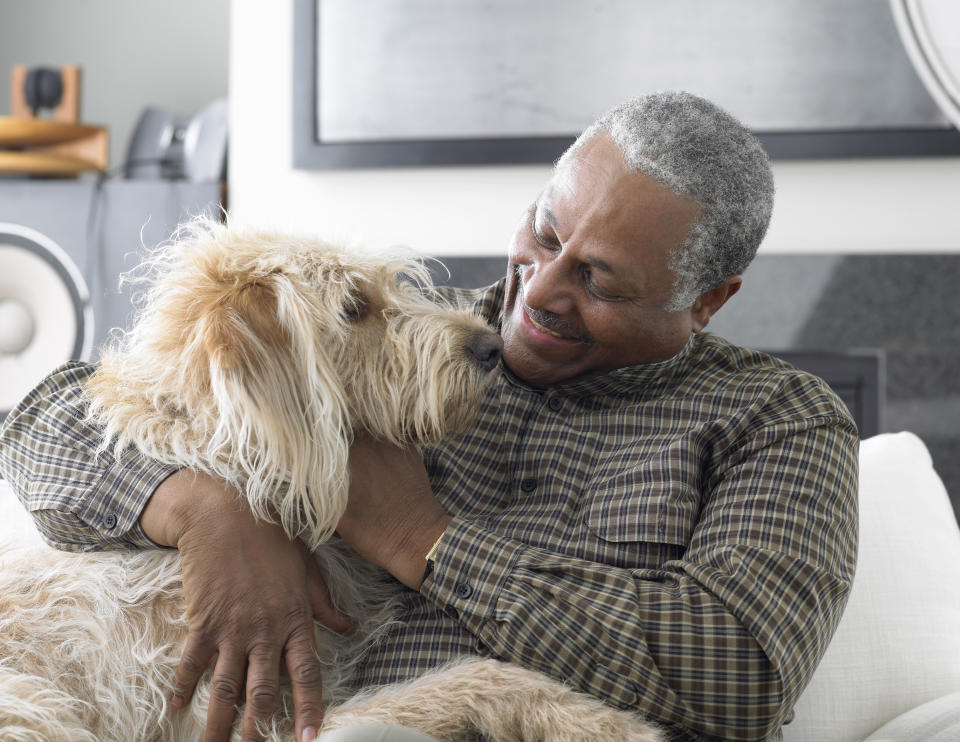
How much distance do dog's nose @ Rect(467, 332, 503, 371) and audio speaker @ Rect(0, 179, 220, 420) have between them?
6.47 feet

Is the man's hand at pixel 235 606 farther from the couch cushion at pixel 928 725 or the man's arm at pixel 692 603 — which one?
the couch cushion at pixel 928 725

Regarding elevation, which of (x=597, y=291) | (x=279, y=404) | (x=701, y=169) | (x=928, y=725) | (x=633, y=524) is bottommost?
(x=928, y=725)

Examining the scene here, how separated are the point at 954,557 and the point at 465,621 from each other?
0.86 meters

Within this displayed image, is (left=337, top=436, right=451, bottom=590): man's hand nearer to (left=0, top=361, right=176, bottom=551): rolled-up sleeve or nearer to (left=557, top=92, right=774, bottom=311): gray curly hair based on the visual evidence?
(left=0, top=361, right=176, bottom=551): rolled-up sleeve

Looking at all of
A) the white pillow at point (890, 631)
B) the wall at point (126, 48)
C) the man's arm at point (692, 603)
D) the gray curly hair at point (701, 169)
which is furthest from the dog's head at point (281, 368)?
the wall at point (126, 48)

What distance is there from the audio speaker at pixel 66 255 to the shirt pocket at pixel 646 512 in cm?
217

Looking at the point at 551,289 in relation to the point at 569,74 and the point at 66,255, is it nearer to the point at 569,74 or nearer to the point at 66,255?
the point at 569,74

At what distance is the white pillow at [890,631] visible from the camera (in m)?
1.31

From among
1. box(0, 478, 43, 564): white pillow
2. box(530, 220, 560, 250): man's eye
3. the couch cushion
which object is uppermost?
box(530, 220, 560, 250): man's eye

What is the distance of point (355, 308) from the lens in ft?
4.11

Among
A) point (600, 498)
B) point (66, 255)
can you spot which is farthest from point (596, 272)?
point (66, 255)

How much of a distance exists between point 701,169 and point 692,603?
0.58 metres

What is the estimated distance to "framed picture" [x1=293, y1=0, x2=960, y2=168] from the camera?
288cm

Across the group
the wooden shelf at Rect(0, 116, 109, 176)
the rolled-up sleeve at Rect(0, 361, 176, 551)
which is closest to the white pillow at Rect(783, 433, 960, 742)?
the rolled-up sleeve at Rect(0, 361, 176, 551)
